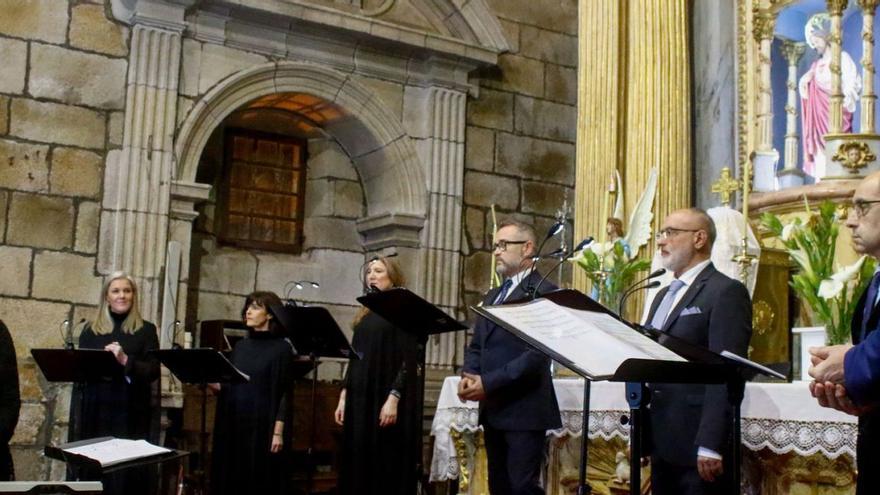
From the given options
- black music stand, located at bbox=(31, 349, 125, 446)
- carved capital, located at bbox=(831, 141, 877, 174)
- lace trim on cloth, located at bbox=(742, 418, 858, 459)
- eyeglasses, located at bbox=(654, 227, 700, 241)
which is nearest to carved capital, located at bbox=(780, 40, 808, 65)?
carved capital, located at bbox=(831, 141, 877, 174)

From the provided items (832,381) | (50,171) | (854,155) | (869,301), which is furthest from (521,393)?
(50,171)

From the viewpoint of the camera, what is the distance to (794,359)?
5.89 meters

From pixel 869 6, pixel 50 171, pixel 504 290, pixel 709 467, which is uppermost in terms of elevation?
pixel 869 6

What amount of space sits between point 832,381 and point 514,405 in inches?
81.5

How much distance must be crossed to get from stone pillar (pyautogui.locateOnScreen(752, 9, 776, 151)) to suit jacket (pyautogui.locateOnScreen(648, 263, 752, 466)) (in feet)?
10.2

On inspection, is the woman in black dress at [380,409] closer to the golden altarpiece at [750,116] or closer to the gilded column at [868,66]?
the golden altarpiece at [750,116]

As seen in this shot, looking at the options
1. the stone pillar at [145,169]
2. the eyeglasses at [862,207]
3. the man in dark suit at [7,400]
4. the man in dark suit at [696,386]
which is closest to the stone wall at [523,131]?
the stone pillar at [145,169]

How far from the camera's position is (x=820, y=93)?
6625mm

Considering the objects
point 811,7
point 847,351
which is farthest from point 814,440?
point 811,7

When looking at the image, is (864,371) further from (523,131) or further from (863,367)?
(523,131)

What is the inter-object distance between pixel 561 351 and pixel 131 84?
570 centimetres

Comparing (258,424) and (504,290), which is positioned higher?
(504,290)

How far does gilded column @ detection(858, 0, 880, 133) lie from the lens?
6195 millimetres

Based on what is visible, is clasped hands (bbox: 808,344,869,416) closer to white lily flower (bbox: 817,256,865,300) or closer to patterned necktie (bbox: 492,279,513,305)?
white lily flower (bbox: 817,256,865,300)
